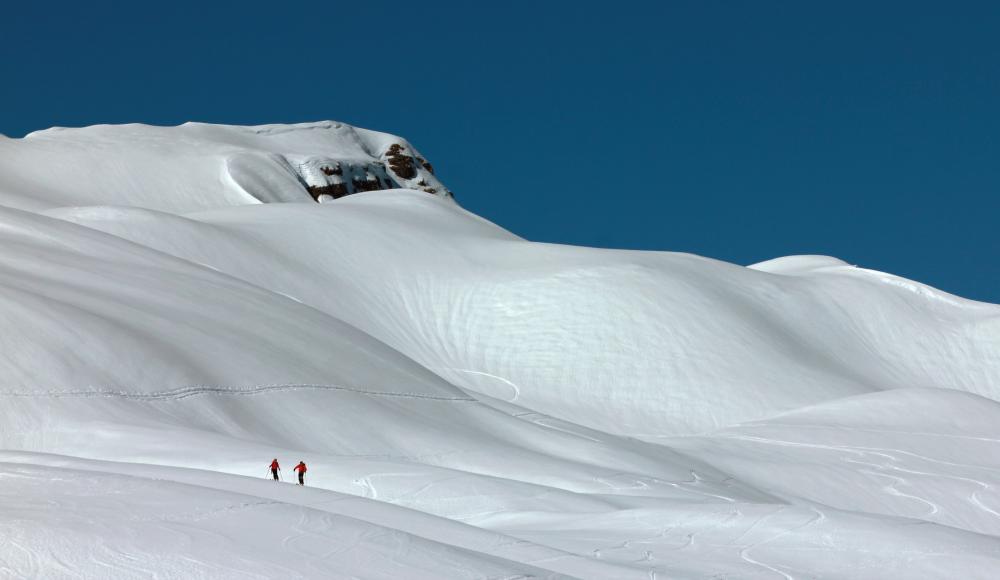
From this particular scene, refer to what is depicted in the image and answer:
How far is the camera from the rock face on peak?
75.7 meters

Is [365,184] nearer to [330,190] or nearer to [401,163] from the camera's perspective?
[330,190]

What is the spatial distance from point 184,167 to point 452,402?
51218 millimetres

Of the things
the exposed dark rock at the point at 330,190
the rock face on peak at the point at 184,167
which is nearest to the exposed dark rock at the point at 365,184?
the rock face on peak at the point at 184,167

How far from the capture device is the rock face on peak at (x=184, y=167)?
7569 centimetres

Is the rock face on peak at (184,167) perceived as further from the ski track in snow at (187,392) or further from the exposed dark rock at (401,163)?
the ski track in snow at (187,392)

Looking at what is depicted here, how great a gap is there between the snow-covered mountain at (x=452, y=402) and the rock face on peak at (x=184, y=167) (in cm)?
62

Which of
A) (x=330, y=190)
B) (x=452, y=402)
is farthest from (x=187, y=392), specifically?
(x=330, y=190)

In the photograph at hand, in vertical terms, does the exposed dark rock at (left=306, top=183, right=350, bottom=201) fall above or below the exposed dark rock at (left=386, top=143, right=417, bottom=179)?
below

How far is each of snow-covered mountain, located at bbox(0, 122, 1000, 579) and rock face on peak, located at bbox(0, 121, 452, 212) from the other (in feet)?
2.05

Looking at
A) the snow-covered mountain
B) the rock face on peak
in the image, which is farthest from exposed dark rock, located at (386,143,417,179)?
the snow-covered mountain

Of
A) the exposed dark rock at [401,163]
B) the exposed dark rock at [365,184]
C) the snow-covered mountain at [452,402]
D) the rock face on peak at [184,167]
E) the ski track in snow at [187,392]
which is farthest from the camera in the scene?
the exposed dark rock at [401,163]

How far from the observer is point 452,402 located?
35375 mm

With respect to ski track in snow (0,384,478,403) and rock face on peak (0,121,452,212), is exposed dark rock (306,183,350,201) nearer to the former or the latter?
rock face on peak (0,121,452,212)

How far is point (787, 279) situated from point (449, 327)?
740 inches
